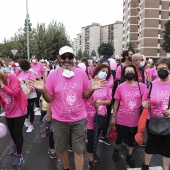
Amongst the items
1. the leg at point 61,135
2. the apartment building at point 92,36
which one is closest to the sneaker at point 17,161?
the leg at point 61,135

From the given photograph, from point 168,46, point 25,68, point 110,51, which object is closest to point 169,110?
point 25,68

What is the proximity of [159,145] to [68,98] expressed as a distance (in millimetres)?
1545

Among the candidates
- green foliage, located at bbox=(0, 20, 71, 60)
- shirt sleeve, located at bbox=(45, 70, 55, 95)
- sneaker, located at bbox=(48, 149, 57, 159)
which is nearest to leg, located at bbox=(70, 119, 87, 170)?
shirt sleeve, located at bbox=(45, 70, 55, 95)

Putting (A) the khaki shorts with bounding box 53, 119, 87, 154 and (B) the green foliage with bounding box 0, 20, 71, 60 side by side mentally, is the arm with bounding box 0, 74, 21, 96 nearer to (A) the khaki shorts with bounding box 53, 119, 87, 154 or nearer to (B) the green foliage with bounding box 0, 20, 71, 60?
(A) the khaki shorts with bounding box 53, 119, 87, 154

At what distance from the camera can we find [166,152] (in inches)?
135

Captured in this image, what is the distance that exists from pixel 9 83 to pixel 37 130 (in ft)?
8.91

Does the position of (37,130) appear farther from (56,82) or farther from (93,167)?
(56,82)

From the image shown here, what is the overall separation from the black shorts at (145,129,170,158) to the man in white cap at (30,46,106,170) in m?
1.02

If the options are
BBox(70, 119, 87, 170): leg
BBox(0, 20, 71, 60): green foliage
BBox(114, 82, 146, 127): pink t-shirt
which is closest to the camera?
BBox(70, 119, 87, 170): leg

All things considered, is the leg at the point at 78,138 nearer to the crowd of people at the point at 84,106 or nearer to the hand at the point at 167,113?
the crowd of people at the point at 84,106

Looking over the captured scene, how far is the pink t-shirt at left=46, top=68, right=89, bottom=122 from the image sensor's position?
3.13 metres

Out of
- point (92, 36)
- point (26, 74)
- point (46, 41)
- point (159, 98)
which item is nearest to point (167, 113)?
point (159, 98)

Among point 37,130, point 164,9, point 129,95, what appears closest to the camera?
point 129,95

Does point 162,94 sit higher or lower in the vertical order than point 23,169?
higher
